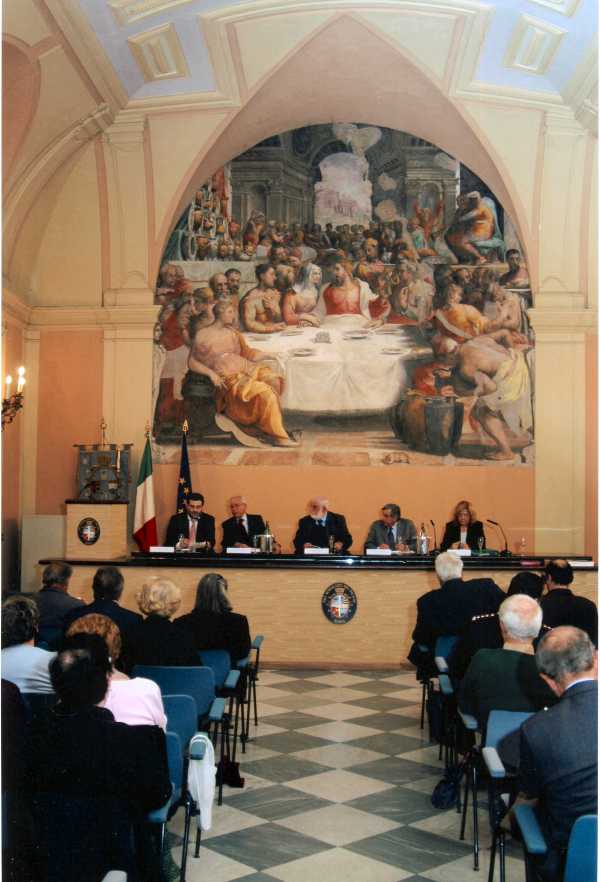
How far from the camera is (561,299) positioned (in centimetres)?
1472

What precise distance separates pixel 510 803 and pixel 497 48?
10.6 meters

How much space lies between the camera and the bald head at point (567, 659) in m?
3.84

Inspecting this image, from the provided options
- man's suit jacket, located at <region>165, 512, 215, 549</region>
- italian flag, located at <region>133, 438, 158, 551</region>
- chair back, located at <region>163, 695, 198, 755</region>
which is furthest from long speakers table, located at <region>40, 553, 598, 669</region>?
chair back, located at <region>163, 695, 198, 755</region>

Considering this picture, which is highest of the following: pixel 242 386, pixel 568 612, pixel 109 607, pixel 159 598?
pixel 242 386

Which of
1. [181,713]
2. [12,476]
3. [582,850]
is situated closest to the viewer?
[582,850]

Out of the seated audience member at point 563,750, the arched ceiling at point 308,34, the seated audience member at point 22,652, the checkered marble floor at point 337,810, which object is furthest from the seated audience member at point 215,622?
the arched ceiling at point 308,34

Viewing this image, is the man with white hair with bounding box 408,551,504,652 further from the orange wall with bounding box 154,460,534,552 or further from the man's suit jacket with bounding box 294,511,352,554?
the orange wall with bounding box 154,460,534,552

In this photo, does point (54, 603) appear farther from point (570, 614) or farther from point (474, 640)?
point (570, 614)

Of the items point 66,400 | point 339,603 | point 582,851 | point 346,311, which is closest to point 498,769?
point 582,851

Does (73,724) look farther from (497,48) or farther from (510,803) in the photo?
(497,48)

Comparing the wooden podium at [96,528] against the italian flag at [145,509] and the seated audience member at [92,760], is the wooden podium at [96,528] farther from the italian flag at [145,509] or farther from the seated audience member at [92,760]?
the seated audience member at [92,760]

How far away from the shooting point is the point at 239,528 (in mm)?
13039

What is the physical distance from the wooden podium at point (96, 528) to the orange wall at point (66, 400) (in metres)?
1.80

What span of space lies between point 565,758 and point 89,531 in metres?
9.98
